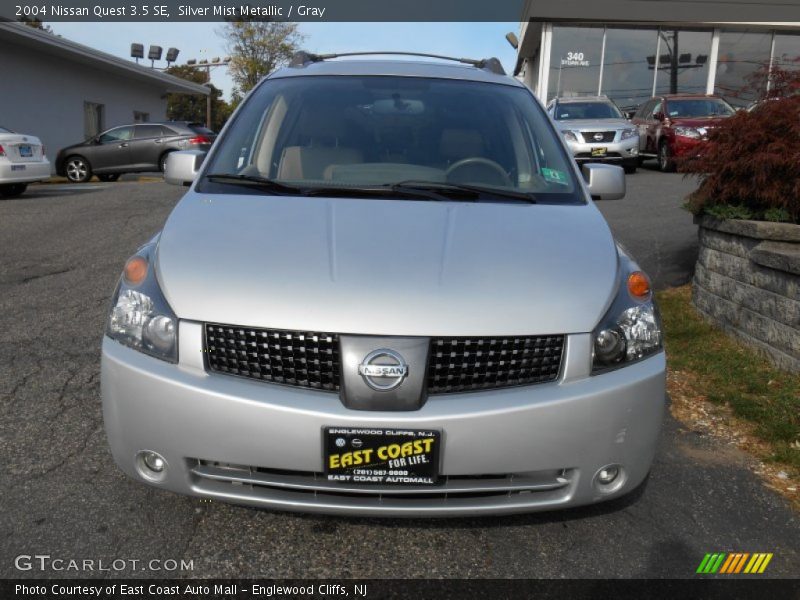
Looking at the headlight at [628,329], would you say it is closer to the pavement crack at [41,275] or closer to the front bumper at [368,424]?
the front bumper at [368,424]

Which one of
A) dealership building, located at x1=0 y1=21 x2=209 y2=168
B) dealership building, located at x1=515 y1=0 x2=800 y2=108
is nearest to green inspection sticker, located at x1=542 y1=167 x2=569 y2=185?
dealership building, located at x1=0 y1=21 x2=209 y2=168

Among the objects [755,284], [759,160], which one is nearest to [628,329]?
[755,284]

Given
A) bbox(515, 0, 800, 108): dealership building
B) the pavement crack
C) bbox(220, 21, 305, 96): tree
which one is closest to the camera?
the pavement crack

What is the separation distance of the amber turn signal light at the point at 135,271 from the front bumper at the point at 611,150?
44.1 feet

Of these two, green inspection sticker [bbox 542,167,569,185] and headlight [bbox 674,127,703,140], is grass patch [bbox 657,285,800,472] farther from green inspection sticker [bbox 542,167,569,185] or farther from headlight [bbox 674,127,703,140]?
headlight [bbox 674,127,703,140]

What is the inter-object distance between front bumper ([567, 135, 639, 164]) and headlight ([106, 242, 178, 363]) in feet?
44.3

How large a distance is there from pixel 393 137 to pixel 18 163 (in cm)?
1134

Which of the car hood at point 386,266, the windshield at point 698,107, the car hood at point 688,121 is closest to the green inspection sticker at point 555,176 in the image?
the car hood at point 386,266

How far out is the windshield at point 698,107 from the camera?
53.1 feet

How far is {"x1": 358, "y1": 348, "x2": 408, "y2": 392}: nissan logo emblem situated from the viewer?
2266 mm

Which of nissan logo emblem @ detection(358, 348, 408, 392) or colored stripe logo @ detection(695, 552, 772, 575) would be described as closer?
nissan logo emblem @ detection(358, 348, 408, 392)

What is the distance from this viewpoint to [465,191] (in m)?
3.15

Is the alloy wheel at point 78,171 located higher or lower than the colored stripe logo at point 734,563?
lower

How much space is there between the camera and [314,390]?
7.66 feet
